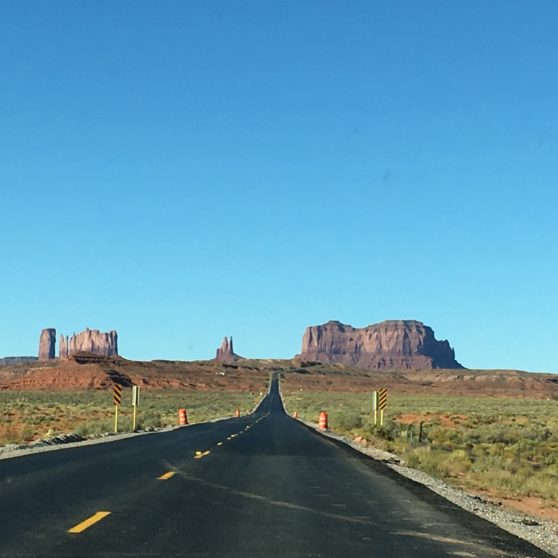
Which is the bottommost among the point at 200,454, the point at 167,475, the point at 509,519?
the point at 509,519

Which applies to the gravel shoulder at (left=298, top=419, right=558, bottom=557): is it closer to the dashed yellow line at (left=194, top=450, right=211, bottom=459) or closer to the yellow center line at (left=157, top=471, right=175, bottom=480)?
the yellow center line at (left=157, top=471, right=175, bottom=480)

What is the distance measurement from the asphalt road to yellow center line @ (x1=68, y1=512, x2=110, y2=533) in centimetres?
1

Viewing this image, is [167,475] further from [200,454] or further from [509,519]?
[509,519]

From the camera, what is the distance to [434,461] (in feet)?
81.9

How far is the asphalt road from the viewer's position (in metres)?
9.31

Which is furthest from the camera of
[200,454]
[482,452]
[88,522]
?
[482,452]

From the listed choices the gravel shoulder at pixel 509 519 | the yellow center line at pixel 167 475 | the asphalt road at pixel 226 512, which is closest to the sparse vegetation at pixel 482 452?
the gravel shoulder at pixel 509 519

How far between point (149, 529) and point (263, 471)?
29.1ft

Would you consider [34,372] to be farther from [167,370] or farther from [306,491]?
[306,491]

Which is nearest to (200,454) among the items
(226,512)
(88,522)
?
(226,512)

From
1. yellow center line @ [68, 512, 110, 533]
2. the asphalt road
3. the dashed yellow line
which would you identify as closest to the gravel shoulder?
the asphalt road

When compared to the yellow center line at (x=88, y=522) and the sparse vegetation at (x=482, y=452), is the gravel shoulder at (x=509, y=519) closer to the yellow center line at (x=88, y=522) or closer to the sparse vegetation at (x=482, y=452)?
the sparse vegetation at (x=482, y=452)

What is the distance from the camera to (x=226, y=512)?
12.0 meters

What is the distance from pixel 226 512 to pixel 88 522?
6.85 ft
